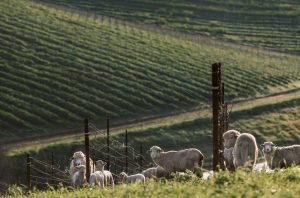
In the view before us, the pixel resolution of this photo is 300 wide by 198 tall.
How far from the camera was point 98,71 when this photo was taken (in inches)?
2645

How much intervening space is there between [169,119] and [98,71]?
1313cm

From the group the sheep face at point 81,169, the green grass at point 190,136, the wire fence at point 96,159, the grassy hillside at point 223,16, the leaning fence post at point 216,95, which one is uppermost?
the leaning fence post at point 216,95

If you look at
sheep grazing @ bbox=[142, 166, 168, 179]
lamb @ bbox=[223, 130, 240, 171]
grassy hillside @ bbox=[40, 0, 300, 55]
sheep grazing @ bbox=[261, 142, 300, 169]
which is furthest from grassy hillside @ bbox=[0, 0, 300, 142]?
sheep grazing @ bbox=[261, 142, 300, 169]

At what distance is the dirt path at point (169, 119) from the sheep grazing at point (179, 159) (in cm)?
2259

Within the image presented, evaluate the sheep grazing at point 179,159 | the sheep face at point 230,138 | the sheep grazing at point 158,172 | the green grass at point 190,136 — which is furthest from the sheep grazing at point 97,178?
the green grass at point 190,136

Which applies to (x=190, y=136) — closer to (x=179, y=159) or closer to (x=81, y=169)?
(x=81, y=169)

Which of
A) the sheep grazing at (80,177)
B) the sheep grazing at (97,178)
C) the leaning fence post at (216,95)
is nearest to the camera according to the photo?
the leaning fence post at (216,95)

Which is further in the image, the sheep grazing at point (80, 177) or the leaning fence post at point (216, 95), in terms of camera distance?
the sheep grazing at point (80, 177)

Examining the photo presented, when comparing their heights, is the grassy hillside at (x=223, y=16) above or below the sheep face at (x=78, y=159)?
below

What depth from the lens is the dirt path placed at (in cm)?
4809

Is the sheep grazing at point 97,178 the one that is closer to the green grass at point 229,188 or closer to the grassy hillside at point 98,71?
the green grass at point 229,188

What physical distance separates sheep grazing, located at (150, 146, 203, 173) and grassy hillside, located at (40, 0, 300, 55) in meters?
62.1

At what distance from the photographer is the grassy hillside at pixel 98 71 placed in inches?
2202

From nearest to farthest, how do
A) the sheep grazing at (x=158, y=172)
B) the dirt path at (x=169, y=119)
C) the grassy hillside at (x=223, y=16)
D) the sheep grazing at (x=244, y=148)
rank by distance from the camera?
the sheep grazing at (x=244, y=148), the sheep grazing at (x=158, y=172), the dirt path at (x=169, y=119), the grassy hillside at (x=223, y=16)
